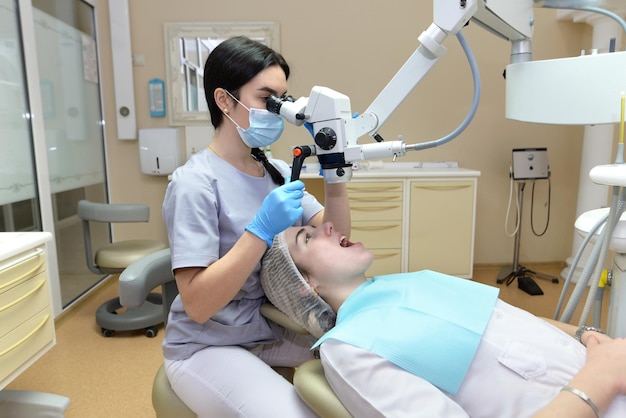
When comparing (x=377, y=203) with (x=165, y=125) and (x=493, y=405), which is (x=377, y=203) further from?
(x=493, y=405)

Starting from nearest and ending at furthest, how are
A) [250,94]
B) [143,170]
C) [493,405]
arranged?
1. [493,405]
2. [250,94]
3. [143,170]

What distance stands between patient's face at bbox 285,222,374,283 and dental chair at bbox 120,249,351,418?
15 cm

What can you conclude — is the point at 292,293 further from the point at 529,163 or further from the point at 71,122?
the point at 529,163

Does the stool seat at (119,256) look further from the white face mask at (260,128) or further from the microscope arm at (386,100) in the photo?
the microscope arm at (386,100)

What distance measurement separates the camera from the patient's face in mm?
1158

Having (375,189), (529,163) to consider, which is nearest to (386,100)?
(375,189)

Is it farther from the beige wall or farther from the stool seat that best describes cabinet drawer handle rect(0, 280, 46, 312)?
the beige wall

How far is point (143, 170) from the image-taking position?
11.3 ft

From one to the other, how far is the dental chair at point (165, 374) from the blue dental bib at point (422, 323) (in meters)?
0.08

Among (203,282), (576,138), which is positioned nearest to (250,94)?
(203,282)

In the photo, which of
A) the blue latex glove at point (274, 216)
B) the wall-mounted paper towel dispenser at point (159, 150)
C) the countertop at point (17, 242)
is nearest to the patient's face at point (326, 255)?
the blue latex glove at point (274, 216)

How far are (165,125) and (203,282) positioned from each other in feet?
9.08

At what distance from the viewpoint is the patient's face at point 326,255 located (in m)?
1.16

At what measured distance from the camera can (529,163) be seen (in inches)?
129
